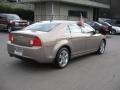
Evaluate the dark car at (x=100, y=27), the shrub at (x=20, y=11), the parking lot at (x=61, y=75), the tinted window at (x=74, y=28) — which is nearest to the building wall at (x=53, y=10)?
the shrub at (x=20, y=11)

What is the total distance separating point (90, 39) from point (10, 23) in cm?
1253

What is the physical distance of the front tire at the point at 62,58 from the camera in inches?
263

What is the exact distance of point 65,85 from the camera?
17.5 ft

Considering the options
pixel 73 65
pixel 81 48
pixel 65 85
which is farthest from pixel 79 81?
pixel 81 48

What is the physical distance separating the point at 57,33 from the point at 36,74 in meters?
1.48

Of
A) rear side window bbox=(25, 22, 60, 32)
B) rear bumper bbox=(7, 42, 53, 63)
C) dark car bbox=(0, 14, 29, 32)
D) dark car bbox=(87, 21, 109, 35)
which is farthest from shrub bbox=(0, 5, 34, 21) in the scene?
rear bumper bbox=(7, 42, 53, 63)

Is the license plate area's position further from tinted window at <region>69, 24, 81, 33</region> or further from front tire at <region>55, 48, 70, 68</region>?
tinted window at <region>69, 24, 81, 33</region>

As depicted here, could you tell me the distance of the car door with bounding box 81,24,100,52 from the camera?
8.12 m

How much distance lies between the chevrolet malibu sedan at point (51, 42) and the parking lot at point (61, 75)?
375 mm

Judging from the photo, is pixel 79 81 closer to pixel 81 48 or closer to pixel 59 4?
pixel 81 48

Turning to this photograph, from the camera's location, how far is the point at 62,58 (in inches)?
273

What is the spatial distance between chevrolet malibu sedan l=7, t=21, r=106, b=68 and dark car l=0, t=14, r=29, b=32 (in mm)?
12306

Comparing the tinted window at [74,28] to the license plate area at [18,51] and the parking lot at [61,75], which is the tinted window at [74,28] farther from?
the license plate area at [18,51]

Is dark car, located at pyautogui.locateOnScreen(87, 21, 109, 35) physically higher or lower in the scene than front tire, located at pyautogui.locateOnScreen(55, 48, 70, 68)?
higher
